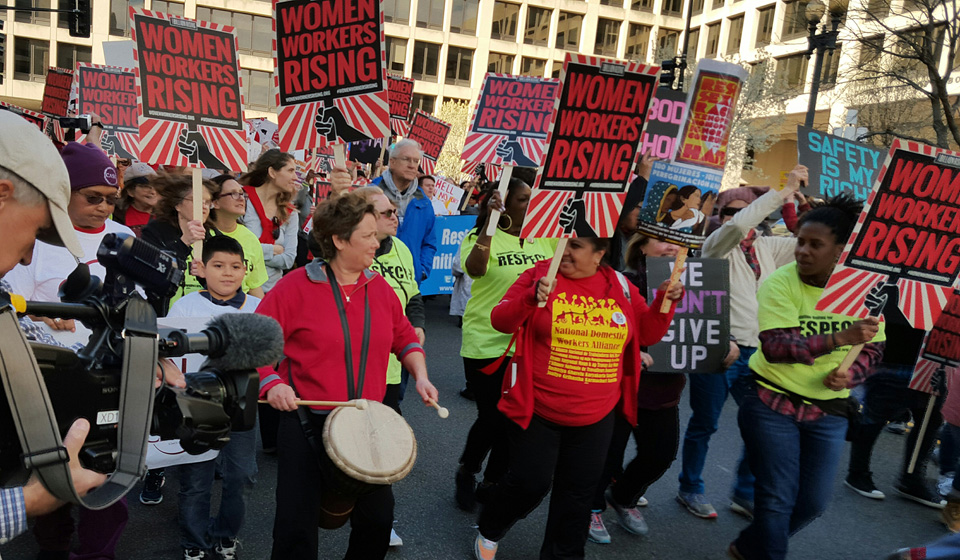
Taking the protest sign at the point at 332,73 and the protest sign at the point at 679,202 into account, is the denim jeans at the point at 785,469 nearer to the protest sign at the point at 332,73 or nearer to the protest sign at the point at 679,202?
the protest sign at the point at 679,202

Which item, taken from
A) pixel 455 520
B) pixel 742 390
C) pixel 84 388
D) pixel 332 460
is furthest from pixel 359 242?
pixel 742 390

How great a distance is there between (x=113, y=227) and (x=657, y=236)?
121 inches

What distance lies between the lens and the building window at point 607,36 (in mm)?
52866

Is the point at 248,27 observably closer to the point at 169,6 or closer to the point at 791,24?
the point at 169,6

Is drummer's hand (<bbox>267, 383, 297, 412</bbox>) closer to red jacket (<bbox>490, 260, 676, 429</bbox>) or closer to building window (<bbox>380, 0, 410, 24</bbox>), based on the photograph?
red jacket (<bbox>490, 260, 676, 429</bbox>)

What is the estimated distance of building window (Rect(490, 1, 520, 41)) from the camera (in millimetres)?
50406

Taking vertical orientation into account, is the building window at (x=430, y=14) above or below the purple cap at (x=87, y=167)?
above

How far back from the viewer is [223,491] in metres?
3.71

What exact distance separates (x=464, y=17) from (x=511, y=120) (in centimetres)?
4290

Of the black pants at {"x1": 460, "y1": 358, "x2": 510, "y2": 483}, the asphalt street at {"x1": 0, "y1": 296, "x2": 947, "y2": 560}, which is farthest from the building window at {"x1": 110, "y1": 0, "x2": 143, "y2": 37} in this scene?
the black pants at {"x1": 460, "y1": 358, "x2": 510, "y2": 483}

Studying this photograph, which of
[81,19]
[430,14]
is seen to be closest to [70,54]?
[430,14]

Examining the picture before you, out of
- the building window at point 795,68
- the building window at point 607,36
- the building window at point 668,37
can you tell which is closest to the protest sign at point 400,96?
the building window at point 795,68

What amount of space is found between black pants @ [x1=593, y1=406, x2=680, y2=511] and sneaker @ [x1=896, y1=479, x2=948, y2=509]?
2566 mm

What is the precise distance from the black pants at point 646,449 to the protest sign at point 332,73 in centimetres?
257
